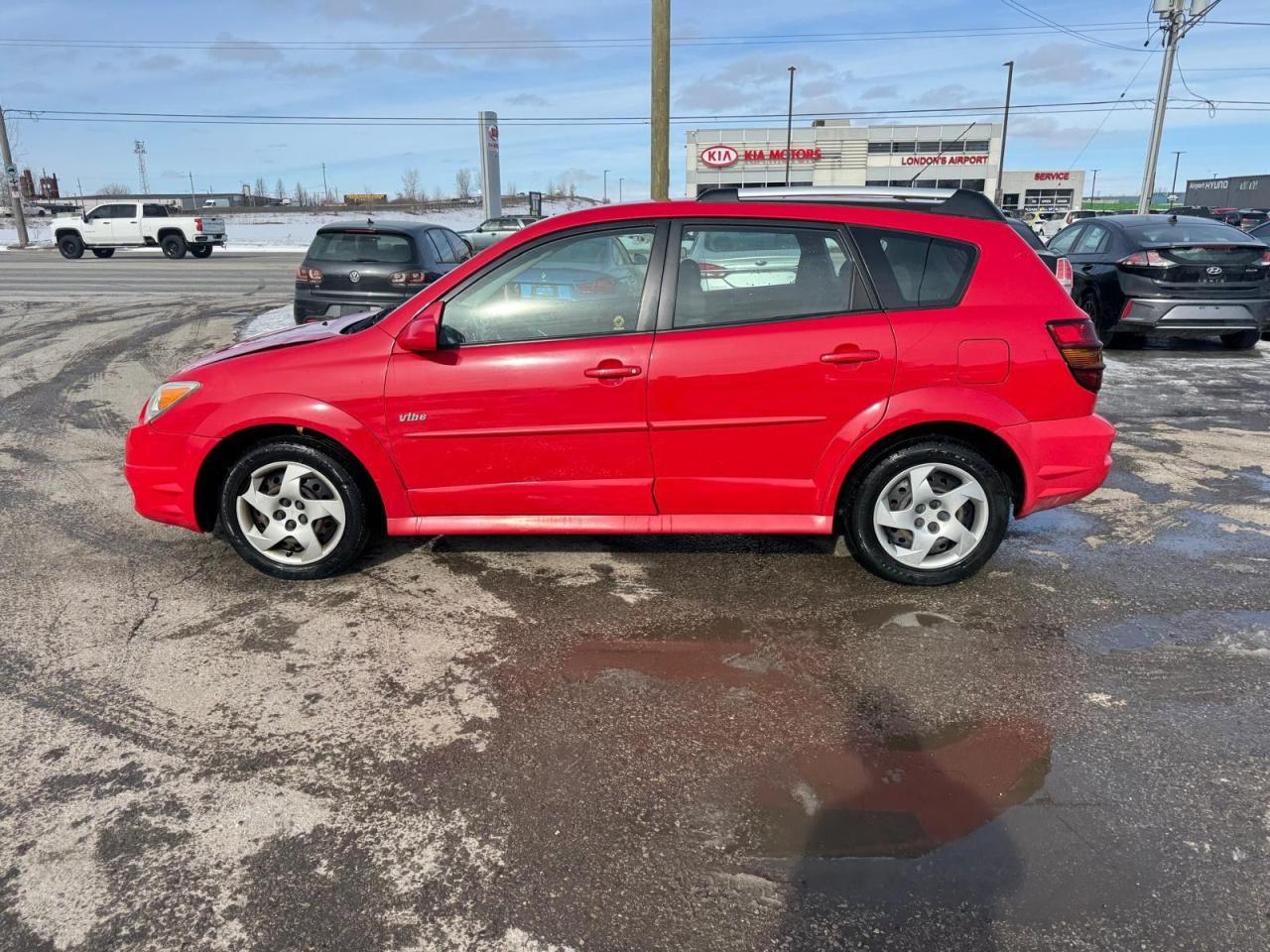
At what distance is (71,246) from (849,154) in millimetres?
51267

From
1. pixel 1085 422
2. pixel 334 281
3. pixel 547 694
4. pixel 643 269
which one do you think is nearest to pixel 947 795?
pixel 547 694

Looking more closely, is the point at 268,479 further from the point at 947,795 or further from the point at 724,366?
the point at 947,795

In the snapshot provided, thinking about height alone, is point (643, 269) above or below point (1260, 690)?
above

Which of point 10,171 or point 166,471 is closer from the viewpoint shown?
point 166,471

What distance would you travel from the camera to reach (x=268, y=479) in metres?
4.05

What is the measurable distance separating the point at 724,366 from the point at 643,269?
0.58m

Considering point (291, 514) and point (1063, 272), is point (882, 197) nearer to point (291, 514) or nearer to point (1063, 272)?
point (291, 514)

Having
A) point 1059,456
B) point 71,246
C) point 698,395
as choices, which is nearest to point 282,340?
point 698,395

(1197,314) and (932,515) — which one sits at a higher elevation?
(1197,314)

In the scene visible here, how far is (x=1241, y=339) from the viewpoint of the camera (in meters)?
10.8

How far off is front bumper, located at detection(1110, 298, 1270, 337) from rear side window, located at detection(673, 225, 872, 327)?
7.57m

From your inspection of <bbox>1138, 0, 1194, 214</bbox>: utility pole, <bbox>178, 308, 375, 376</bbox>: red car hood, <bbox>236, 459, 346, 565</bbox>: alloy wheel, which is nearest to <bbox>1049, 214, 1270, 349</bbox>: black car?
<bbox>178, 308, 375, 376</bbox>: red car hood

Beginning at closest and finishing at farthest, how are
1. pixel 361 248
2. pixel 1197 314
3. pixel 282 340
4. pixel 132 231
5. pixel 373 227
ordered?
pixel 282 340 < pixel 1197 314 < pixel 361 248 < pixel 373 227 < pixel 132 231

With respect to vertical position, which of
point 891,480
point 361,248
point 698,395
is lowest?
point 891,480
